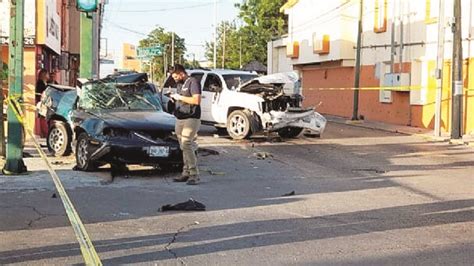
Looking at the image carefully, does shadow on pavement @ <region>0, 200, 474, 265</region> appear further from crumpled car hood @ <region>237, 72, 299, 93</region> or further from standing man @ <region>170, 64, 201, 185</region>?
crumpled car hood @ <region>237, 72, 299, 93</region>

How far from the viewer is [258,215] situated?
29.2 feet

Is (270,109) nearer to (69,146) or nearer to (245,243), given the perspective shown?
(69,146)

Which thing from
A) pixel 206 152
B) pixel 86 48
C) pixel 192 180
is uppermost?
pixel 86 48

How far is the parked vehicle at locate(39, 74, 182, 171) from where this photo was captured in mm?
12000

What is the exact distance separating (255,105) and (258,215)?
32.6 ft

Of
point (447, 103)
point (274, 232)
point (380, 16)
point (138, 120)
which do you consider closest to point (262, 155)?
point (138, 120)

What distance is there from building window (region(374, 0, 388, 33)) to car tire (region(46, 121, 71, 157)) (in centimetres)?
1942

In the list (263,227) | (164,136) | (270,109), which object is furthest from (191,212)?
(270,109)

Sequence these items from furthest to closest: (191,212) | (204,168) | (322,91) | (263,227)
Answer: (322,91)
(204,168)
(191,212)
(263,227)

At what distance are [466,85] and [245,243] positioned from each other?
1822cm

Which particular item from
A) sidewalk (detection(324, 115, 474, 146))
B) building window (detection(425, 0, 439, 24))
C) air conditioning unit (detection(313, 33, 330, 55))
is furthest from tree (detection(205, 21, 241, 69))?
building window (detection(425, 0, 439, 24))

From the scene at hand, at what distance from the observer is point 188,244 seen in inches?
287

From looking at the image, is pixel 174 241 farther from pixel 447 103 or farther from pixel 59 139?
pixel 447 103

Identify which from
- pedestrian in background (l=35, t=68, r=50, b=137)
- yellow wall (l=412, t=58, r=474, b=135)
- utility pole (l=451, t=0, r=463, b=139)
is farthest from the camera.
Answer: yellow wall (l=412, t=58, r=474, b=135)
